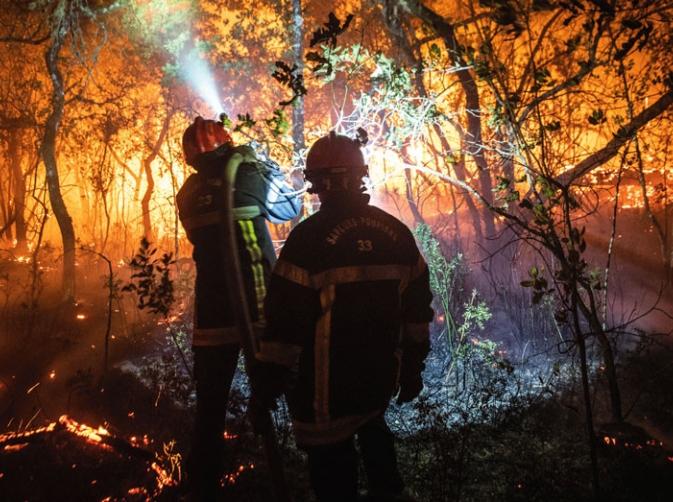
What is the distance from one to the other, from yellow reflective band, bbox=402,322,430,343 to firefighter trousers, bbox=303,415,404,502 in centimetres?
45

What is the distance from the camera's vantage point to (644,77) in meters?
7.91

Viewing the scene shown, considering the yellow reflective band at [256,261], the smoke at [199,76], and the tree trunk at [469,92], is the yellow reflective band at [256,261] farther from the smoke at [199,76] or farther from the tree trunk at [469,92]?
the smoke at [199,76]

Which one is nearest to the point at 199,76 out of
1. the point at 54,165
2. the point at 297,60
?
the point at 54,165

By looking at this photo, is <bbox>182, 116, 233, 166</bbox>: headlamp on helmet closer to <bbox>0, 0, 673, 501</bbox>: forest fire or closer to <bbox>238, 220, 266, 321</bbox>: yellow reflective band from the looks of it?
<bbox>0, 0, 673, 501</bbox>: forest fire

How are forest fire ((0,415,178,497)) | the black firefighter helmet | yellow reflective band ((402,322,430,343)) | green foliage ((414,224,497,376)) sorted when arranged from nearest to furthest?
the black firefighter helmet, yellow reflective band ((402,322,430,343)), forest fire ((0,415,178,497)), green foliage ((414,224,497,376))

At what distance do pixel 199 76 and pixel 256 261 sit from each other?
13053 millimetres

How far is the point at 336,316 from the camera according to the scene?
6.94ft

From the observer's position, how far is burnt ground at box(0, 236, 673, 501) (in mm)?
3244

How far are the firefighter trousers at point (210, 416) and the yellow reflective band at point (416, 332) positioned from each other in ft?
3.79

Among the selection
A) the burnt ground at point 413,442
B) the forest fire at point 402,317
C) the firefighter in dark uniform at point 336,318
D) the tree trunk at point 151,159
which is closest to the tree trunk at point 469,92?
the forest fire at point 402,317

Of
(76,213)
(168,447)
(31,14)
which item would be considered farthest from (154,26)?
(168,447)

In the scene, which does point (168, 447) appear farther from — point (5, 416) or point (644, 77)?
point (644, 77)

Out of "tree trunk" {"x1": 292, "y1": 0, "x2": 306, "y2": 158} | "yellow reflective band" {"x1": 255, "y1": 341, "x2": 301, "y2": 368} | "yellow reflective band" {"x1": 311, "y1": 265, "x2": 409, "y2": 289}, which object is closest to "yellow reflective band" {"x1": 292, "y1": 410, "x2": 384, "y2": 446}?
"yellow reflective band" {"x1": 255, "y1": 341, "x2": 301, "y2": 368}

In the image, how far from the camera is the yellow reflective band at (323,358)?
210cm
